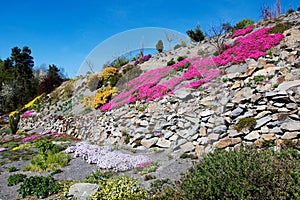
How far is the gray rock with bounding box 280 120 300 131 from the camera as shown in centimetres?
557

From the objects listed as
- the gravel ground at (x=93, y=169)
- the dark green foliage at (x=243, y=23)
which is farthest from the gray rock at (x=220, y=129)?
the dark green foliage at (x=243, y=23)

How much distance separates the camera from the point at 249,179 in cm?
282

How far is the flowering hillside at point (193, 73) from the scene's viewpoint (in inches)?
445

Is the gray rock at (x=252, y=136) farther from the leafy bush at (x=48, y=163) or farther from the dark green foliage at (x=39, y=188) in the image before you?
the leafy bush at (x=48, y=163)

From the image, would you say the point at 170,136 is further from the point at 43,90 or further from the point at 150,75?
the point at 43,90

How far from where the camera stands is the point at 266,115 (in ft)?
21.1

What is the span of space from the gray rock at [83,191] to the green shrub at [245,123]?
3.93 m

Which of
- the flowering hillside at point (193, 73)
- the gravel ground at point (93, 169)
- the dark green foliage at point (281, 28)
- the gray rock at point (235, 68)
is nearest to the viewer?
the gravel ground at point (93, 169)

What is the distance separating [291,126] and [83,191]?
4770mm

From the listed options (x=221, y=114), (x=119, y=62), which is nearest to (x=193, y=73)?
(x=221, y=114)

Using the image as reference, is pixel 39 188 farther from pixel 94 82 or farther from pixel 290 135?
pixel 94 82

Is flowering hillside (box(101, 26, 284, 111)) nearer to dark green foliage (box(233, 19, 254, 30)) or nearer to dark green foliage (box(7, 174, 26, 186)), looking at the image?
dark green foliage (box(233, 19, 254, 30))

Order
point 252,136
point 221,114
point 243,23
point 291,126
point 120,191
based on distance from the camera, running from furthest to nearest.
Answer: point 243,23 → point 221,114 → point 252,136 → point 291,126 → point 120,191

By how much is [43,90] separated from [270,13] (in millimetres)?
22393
